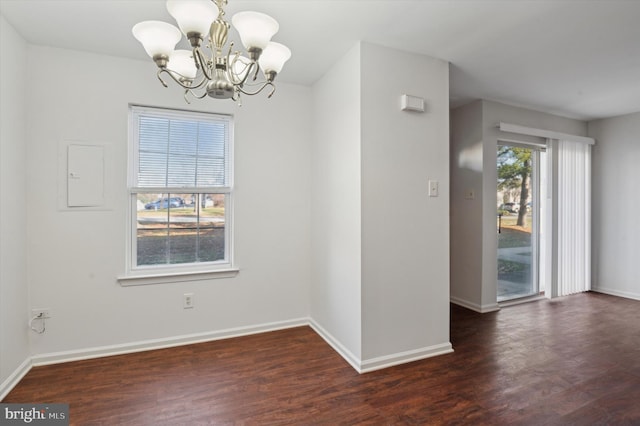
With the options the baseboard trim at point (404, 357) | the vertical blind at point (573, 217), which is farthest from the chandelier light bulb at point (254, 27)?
the vertical blind at point (573, 217)

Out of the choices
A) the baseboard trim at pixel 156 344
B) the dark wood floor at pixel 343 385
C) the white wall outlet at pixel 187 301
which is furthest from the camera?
the white wall outlet at pixel 187 301

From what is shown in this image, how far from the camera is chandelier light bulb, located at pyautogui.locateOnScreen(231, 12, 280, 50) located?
1.51 meters

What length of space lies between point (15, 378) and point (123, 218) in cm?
133

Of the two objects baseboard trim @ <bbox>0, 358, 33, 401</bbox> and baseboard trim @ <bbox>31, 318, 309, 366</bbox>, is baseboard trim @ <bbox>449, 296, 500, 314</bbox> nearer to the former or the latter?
baseboard trim @ <bbox>31, 318, 309, 366</bbox>

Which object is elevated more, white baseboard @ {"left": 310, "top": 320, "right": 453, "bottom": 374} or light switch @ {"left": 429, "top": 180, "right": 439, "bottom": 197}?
light switch @ {"left": 429, "top": 180, "right": 439, "bottom": 197}

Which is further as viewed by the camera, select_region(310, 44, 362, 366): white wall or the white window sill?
the white window sill

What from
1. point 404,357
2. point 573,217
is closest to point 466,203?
point 573,217

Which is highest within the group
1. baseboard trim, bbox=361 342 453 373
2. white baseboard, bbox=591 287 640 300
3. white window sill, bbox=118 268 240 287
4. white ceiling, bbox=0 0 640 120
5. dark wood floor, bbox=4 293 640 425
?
white ceiling, bbox=0 0 640 120

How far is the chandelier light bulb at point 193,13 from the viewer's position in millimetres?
1388

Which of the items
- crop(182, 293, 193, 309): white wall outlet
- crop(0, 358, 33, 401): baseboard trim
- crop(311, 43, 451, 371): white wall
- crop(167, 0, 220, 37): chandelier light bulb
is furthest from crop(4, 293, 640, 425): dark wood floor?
crop(167, 0, 220, 37): chandelier light bulb

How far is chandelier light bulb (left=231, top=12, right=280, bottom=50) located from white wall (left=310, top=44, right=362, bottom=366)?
118 centimetres

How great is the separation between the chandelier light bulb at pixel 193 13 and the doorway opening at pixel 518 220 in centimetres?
395

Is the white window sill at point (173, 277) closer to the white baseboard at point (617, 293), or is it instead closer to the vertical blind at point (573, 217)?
the vertical blind at point (573, 217)

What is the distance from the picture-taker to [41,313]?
8.72 ft
